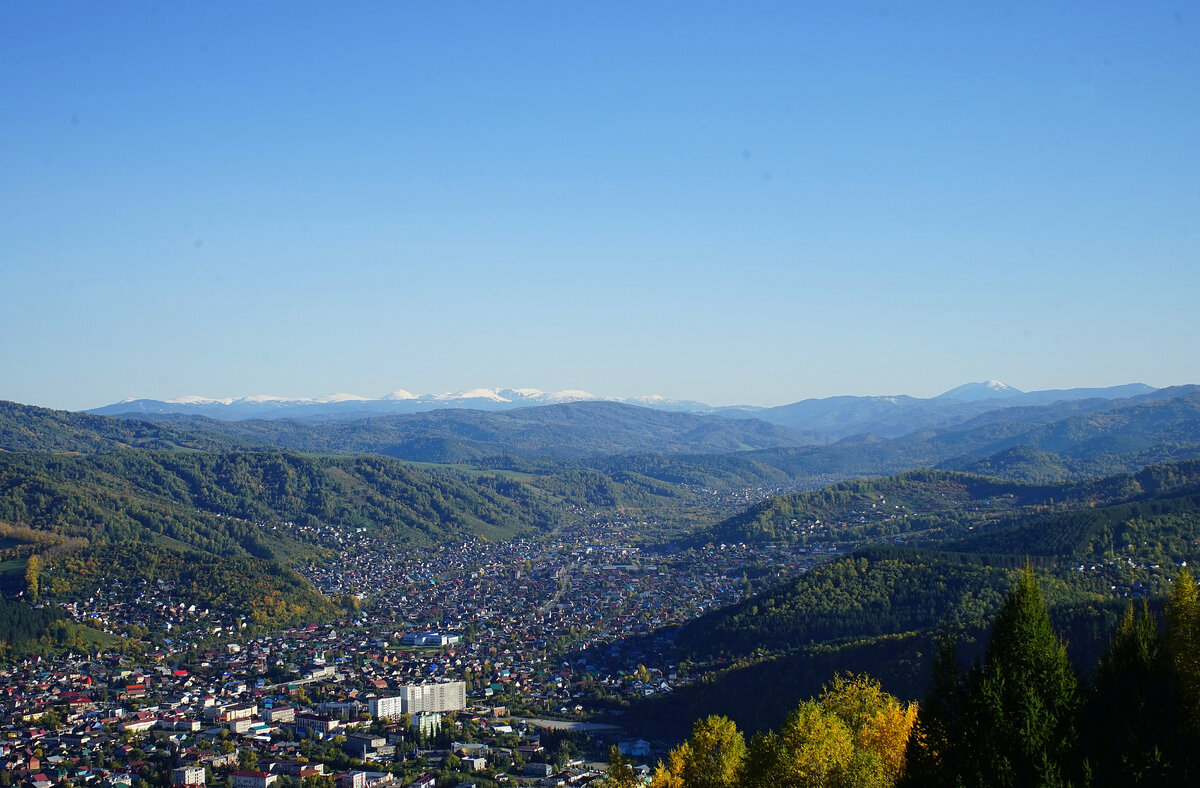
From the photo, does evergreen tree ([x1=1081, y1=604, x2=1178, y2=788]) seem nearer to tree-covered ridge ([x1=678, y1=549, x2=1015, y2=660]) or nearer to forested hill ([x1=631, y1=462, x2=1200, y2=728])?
forested hill ([x1=631, y1=462, x2=1200, y2=728])

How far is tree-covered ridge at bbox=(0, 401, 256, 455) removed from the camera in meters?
139

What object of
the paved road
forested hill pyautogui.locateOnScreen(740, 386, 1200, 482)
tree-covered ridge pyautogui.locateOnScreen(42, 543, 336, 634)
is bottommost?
the paved road

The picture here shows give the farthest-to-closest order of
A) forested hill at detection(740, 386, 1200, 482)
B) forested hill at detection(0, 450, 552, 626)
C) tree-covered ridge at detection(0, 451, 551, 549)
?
forested hill at detection(740, 386, 1200, 482) < tree-covered ridge at detection(0, 451, 551, 549) < forested hill at detection(0, 450, 552, 626)

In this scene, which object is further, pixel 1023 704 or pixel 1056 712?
pixel 1056 712

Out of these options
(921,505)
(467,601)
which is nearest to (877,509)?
(921,505)

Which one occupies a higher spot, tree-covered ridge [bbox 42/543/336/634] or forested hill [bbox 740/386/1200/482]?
forested hill [bbox 740/386/1200/482]

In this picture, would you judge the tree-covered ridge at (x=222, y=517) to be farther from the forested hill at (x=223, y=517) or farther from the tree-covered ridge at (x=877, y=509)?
the tree-covered ridge at (x=877, y=509)

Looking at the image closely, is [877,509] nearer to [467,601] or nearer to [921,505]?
[921,505]

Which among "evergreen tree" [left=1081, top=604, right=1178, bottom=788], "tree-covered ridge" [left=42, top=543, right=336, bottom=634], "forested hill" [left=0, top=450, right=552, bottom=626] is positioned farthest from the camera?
"forested hill" [left=0, top=450, right=552, bottom=626]

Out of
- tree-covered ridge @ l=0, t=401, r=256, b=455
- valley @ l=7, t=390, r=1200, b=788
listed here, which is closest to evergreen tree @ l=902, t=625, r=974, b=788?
A: valley @ l=7, t=390, r=1200, b=788

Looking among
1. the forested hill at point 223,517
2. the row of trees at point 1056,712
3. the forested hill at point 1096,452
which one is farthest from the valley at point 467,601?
the forested hill at point 1096,452

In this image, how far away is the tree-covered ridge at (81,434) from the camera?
139m

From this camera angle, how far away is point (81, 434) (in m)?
149

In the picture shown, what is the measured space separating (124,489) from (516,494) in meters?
54.1
